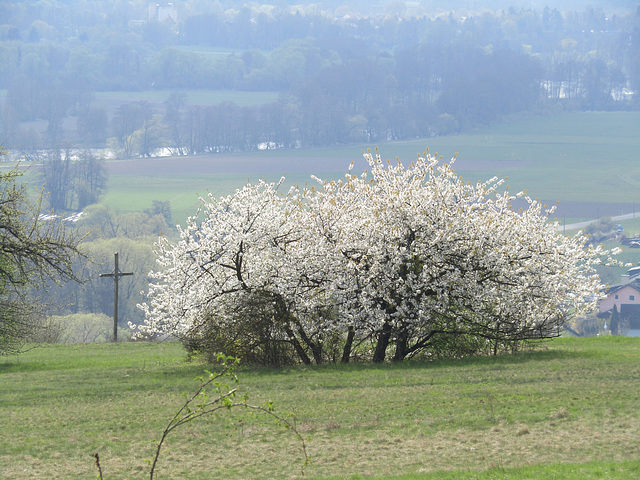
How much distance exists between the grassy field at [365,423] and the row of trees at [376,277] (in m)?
1.35

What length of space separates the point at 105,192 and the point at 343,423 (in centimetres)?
19309

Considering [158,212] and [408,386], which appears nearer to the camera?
[408,386]

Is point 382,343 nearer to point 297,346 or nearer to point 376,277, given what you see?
point 376,277

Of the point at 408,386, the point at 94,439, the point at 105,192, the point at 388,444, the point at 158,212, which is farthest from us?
the point at 105,192

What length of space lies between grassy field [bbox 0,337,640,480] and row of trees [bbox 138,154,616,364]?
135 cm

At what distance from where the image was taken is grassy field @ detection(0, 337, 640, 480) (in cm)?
1082

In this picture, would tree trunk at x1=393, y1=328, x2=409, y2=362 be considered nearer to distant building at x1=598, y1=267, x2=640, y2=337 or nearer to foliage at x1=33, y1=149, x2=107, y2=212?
distant building at x1=598, y1=267, x2=640, y2=337

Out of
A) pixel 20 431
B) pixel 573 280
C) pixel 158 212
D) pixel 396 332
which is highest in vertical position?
pixel 158 212

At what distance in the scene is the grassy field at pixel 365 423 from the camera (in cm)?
1082

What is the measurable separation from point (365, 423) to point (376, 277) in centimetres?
831

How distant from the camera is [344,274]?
21703 millimetres

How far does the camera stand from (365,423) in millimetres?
13461

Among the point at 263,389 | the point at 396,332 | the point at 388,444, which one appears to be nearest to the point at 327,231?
the point at 396,332

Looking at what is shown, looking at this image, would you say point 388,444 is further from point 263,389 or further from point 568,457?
point 263,389
